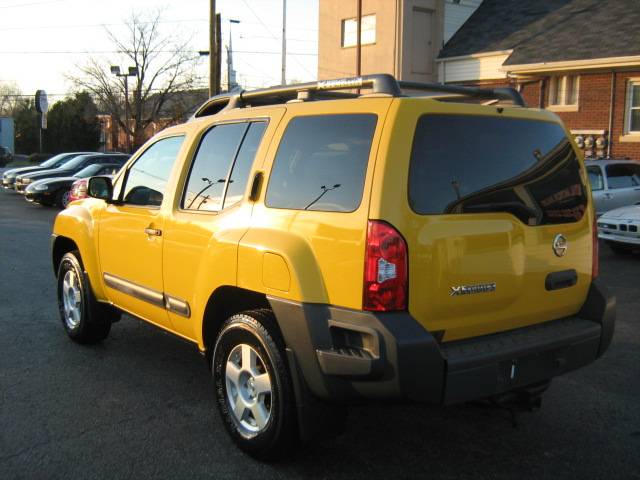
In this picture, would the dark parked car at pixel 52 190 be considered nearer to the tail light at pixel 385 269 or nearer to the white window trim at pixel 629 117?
the white window trim at pixel 629 117

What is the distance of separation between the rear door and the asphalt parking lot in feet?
2.68

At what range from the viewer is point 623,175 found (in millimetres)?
13758

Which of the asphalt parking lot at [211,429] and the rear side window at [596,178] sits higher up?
the rear side window at [596,178]

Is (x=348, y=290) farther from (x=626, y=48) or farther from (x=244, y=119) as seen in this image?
(x=626, y=48)

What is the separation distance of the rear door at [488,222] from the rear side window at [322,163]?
0.73 feet

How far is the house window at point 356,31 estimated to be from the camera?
27.8 meters

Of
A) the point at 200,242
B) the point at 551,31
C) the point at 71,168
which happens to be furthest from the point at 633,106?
the point at 200,242

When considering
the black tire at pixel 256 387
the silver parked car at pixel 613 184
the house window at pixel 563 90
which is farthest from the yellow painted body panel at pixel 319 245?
the house window at pixel 563 90

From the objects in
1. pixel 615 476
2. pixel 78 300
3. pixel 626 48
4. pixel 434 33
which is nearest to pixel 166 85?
pixel 434 33

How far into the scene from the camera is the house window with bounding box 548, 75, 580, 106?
2008 cm

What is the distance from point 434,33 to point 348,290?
25.3m

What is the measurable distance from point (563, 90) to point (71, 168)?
50.2ft

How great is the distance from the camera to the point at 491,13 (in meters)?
25.7

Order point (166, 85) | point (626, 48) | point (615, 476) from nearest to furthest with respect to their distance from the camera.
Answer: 1. point (615, 476)
2. point (626, 48)
3. point (166, 85)
